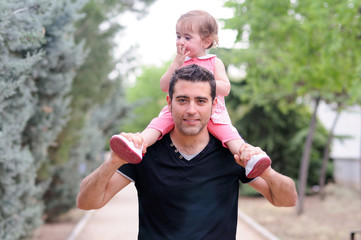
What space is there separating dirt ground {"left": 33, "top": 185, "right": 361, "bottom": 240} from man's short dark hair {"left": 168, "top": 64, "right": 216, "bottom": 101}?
7366 millimetres

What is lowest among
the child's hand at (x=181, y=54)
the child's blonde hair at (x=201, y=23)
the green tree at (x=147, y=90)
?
the green tree at (x=147, y=90)

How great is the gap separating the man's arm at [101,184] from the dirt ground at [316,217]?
8.03 meters

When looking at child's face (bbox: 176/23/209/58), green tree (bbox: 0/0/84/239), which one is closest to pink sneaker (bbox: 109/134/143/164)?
child's face (bbox: 176/23/209/58)

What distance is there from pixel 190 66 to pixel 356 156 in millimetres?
18863

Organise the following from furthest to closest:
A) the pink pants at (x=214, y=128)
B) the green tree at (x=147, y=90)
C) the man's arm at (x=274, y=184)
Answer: the green tree at (x=147, y=90), the pink pants at (x=214, y=128), the man's arm at (x=274, y=184)

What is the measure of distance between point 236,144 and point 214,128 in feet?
0.85

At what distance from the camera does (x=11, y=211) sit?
6.75 metres

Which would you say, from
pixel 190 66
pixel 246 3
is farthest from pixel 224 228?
pixel 246 3

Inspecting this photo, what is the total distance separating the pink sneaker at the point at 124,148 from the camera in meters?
2.88

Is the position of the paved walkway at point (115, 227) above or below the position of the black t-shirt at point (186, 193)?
below

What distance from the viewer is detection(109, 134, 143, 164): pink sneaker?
2879 millimetres

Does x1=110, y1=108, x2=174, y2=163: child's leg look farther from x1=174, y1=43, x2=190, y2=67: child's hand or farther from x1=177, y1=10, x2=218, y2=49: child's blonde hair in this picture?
x1=177, y1=10, x2=218, y2=49: child's blonde hair

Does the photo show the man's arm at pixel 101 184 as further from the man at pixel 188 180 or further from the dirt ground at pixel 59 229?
the dirt ground at pixel 59 229

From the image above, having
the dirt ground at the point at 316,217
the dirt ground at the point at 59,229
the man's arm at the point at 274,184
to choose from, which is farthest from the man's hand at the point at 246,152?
the dirt ground at the point at 59,229
